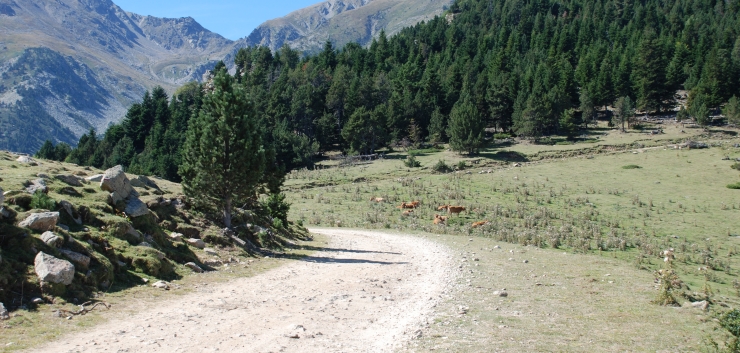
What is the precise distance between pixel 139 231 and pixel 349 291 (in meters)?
6.64

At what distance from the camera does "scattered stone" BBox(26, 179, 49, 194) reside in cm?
1284

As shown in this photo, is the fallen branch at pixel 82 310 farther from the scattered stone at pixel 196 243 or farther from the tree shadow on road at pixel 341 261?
the tree shadow on road at pixel 341 261

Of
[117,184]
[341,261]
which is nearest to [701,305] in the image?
[341,261]

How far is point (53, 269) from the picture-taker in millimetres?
9758

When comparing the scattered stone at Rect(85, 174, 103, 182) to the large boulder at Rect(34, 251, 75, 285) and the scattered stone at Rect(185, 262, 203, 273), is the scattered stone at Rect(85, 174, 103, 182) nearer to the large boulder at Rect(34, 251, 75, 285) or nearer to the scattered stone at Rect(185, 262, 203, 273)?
the scattered stone at Rect(185, 262, 203, 273)

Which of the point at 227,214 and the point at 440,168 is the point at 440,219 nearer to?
the point at 227,214

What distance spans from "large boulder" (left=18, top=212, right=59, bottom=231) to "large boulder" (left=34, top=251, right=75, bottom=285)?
1225 mm

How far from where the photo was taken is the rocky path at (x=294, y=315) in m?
7.93

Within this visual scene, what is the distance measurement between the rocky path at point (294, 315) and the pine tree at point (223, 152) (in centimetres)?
461

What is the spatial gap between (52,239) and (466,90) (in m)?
83.8

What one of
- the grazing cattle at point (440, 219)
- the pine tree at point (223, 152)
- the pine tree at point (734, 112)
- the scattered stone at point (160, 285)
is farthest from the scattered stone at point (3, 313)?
the pine tree at point (734, 112)

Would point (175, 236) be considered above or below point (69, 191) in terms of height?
below

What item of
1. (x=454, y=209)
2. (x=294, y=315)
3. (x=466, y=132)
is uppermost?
(x=466, y=132)

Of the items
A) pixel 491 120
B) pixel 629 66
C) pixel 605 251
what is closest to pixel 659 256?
pixel 605 251
